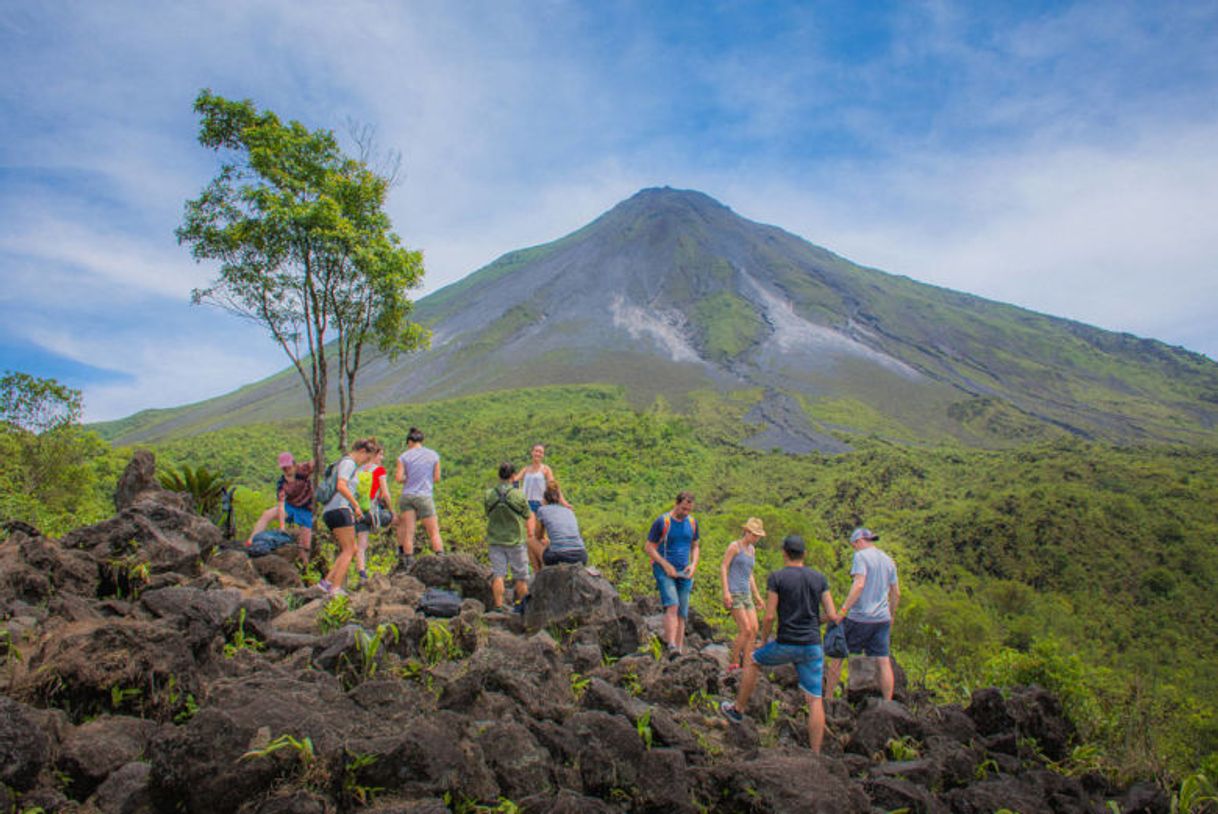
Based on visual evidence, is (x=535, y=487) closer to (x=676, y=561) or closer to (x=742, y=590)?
(x=676, y=561)

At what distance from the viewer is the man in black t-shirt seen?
5422 millimetres

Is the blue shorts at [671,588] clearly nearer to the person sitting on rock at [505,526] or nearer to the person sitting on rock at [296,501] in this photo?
the person sitting on rock at [505,526]

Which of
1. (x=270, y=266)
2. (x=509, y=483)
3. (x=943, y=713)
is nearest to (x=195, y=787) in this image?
(x=509, y=483)

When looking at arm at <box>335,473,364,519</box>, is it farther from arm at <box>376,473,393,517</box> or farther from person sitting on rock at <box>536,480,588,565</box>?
person sitting on rock at <box>536,480,588,565</box>

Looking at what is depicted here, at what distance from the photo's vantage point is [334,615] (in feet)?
19.6

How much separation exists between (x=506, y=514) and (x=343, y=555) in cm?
163

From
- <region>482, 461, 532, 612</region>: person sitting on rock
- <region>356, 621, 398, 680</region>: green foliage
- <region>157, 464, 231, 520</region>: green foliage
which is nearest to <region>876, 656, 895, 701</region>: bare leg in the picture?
<region>482, 461, 532, 612</region>: person sitting on rock

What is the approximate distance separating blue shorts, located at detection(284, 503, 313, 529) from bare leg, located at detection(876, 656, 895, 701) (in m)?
6.87

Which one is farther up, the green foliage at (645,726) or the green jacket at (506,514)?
the green jacket at (506,514)

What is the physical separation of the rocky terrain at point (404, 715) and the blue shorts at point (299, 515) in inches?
63.0

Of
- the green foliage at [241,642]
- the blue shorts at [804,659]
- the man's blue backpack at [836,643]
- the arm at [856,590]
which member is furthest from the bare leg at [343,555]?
the arm at [856,590]

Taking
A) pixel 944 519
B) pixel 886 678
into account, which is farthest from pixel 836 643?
pixel 944 519

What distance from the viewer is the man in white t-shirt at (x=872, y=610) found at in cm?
650

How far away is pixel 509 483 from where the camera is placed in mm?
7480
